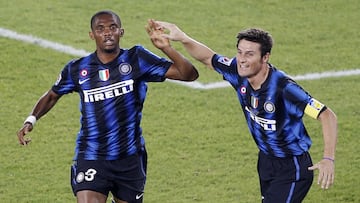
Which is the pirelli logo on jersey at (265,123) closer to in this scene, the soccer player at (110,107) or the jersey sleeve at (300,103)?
the jersey sleeve at (300,103)

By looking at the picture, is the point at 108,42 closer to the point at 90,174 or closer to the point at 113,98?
the point at 113,98

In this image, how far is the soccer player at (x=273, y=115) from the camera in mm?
11570

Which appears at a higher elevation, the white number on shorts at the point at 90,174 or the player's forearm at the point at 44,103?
the player's forearm at the point at 44,103

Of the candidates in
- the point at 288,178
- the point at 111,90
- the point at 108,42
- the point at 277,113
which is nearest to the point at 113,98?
the point at 111,90

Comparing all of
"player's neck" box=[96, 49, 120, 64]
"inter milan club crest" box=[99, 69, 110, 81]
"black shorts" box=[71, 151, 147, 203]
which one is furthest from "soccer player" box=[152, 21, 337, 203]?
"black shorts" box=[71, 151, 147, 203]

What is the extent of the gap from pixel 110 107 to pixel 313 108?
2016mm

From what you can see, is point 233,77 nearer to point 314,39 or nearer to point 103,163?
point 103,163

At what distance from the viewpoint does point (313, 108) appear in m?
11.3

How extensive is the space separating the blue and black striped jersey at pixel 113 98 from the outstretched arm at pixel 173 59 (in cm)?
12

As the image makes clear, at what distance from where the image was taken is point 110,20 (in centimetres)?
1199

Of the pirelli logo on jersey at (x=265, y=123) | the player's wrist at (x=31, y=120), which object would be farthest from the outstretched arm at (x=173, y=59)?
the player's wrist at (x=31, y=120)

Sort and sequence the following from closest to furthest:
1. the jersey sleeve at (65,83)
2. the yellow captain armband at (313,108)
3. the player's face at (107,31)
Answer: the yellow captain armband at (313,108) → the player's face at (107,31) → the jersey sleeve at (65,83)

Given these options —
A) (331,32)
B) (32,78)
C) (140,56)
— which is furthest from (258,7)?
(140,56)

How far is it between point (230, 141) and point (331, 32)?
14.9 ft
